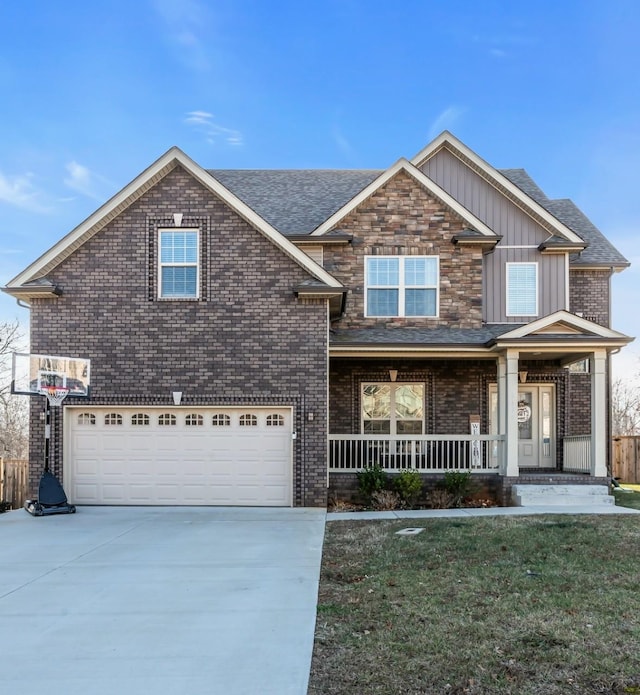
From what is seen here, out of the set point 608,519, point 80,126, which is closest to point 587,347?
point 608,519

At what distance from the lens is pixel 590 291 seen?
17.6 metres

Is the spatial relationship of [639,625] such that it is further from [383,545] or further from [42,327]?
[42,327]

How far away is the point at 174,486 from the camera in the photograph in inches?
543

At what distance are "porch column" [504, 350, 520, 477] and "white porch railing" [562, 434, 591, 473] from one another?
1817 millimetres

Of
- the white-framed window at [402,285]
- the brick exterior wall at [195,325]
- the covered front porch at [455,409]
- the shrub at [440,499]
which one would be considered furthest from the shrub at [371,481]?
the white-framed window at [402,285]

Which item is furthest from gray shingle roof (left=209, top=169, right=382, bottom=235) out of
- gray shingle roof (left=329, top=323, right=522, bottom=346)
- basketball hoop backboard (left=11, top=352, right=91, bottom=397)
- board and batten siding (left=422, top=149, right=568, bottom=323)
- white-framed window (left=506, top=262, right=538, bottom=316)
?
basketball hoop backboard (left=11, top=352, right=91, bottom=397)

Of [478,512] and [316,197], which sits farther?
[316,197]

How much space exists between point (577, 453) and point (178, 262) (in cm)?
1015

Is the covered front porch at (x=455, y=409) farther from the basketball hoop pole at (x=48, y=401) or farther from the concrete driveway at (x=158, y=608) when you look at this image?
the basketball hoop pole at (x=48, y=401)

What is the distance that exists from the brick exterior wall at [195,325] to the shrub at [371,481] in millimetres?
999

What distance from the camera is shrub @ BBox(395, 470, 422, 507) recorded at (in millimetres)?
13828

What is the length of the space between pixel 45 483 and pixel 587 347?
11416 mm

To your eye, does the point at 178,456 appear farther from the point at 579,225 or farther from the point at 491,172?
the point at 579,225

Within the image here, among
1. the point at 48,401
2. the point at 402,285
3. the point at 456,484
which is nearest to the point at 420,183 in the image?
the point at 402,285
